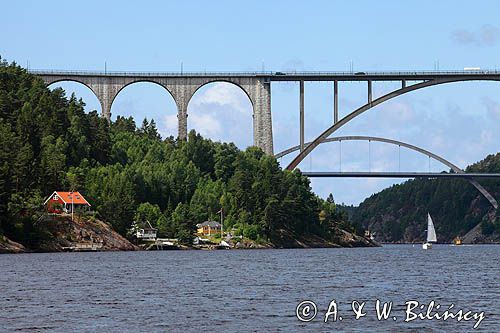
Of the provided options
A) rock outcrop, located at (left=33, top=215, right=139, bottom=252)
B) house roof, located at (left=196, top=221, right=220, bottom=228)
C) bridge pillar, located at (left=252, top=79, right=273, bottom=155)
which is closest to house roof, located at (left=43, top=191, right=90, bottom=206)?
rock outcrop, located at (left=33, top=215, right=139, bottom=252)

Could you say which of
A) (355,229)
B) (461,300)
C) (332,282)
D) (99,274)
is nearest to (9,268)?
(99,274)

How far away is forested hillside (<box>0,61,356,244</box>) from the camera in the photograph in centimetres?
10744

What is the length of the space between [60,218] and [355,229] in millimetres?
66042

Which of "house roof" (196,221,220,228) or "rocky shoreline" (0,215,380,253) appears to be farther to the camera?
"house roof" (196,221,220,228)

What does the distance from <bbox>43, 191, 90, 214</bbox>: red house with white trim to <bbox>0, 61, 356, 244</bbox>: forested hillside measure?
5.81 feet

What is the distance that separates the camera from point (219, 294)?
5212 cm

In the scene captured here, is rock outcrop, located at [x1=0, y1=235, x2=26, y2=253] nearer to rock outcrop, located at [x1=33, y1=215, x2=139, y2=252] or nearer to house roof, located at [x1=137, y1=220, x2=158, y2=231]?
rock outcrop, located at [x1=33, y1=215, x2=139, y2=252]

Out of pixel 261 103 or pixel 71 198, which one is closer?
pixel 71 198

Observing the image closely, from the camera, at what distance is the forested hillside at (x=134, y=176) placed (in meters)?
107

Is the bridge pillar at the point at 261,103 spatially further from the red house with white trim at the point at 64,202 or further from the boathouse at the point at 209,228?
the red house with white trim at the point at 64,202

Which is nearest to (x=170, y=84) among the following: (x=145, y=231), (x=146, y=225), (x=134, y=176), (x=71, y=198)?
(x=134, y=176)

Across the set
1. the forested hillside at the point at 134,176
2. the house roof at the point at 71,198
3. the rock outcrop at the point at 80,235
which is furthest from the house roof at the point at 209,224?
the house roof at the point at 71,198

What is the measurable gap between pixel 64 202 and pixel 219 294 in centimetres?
5650

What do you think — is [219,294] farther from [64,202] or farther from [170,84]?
[170,84]
